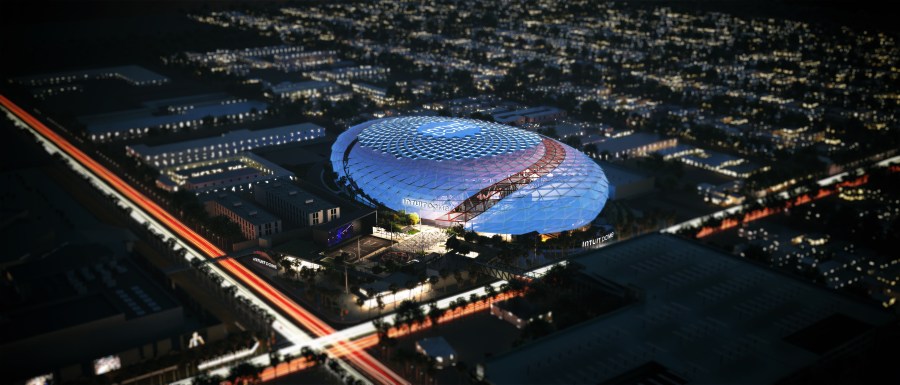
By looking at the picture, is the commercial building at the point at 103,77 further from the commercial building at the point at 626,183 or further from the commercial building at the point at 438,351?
the commercial building at the point at 438,351

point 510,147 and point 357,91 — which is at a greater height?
point 510,147

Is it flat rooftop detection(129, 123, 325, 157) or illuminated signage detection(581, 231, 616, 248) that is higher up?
illuminated signage detection(581, 231, 616, 248)

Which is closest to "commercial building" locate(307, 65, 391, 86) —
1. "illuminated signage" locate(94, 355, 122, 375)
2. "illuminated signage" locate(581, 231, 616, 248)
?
"illuminated signage" locate(581, 231, 616, 248)

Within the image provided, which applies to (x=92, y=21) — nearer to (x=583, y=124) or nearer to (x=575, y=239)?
(x=583, y=124)

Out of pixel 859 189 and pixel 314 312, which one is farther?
pixel 859 189

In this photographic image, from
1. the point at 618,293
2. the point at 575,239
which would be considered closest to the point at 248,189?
the point at 575,239

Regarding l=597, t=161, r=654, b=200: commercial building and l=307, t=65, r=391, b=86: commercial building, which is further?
l=307, t=65, r=391, b=86: commercial building

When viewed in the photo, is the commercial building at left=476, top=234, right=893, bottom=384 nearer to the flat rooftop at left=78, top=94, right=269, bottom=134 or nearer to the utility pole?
the utility pole

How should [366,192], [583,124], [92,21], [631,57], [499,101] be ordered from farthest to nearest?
[92,21] < [631,57] < [499,101] < [583,124] < [366,192]
